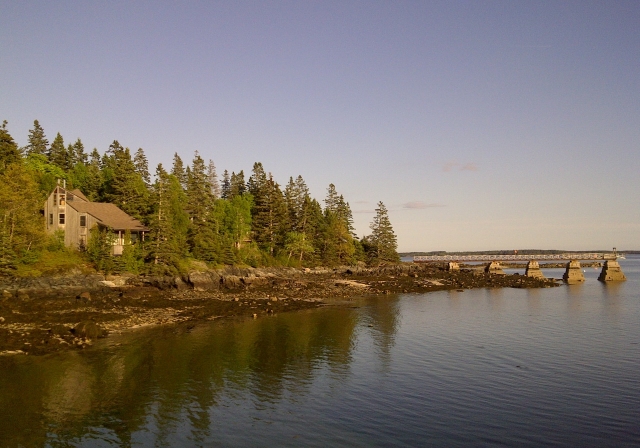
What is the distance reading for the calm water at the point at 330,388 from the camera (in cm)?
1814

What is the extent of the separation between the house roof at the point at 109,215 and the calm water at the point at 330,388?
30.8 metres

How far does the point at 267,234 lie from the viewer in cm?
9206

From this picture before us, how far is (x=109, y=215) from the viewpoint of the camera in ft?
215

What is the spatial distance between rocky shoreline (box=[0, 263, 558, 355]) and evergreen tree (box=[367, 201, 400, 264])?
2830 centimetres

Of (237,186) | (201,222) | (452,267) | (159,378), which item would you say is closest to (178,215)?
(201,222)

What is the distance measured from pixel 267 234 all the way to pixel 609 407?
75.4 meters

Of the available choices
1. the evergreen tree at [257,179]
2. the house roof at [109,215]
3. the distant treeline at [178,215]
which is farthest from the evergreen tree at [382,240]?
the house roof at [109,215]

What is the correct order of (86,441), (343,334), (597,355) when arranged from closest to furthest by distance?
(86,441)
(597,355)
(343,334)

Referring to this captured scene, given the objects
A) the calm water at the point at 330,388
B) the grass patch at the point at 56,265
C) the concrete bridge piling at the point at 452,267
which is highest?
the grass patch at the point at 56,265

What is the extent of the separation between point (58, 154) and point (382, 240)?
263 feet

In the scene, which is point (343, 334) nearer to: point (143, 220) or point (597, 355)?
point (597, 355)

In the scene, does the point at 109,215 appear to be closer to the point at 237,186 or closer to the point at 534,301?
the point at 237,186

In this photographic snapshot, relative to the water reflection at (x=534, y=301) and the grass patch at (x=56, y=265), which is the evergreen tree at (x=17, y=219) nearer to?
the grass patch at (x=56, y=265)

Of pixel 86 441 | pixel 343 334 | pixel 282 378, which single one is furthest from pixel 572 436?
pixel 343 334
